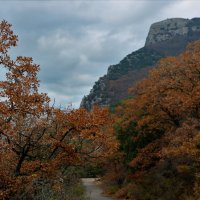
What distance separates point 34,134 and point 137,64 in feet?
444

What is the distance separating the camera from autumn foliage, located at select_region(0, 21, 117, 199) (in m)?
13.3

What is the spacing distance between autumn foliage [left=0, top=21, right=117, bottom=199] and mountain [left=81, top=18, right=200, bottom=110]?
299 feet

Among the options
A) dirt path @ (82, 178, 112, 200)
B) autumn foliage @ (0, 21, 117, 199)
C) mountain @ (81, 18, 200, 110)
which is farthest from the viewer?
mountain @ (81, 18, 200, 110)

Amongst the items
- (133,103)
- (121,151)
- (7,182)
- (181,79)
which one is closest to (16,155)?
(7,182)

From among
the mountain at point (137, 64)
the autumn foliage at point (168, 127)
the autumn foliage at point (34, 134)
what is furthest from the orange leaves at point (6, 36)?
the mountain at point (137, 64)

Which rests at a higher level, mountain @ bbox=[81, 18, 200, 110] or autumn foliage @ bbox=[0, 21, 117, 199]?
mountain @ bbox=[81, 18, 200, 110]

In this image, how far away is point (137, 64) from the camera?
484 feet

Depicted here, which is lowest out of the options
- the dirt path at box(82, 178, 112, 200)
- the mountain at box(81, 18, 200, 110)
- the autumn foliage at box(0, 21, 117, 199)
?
the dirt path at box(82, 178, 112, 200)

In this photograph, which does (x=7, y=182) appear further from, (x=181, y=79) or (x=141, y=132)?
(x=141, y=132)

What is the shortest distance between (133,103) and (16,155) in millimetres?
16995

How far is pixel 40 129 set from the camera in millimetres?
13875

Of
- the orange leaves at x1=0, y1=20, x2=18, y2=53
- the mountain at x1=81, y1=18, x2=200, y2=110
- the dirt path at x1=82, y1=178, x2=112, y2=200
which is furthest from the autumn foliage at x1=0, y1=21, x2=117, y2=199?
the mountain at x1=81, y1=18, x2=200, y2=110

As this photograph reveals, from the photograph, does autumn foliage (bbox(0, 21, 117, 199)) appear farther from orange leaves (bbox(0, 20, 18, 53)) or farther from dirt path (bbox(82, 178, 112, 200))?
dirt path (bbox(82, 178, 112, 200))

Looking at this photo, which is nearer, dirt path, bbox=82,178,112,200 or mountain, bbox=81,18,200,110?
dirt path, bbox=82,178,112,200
